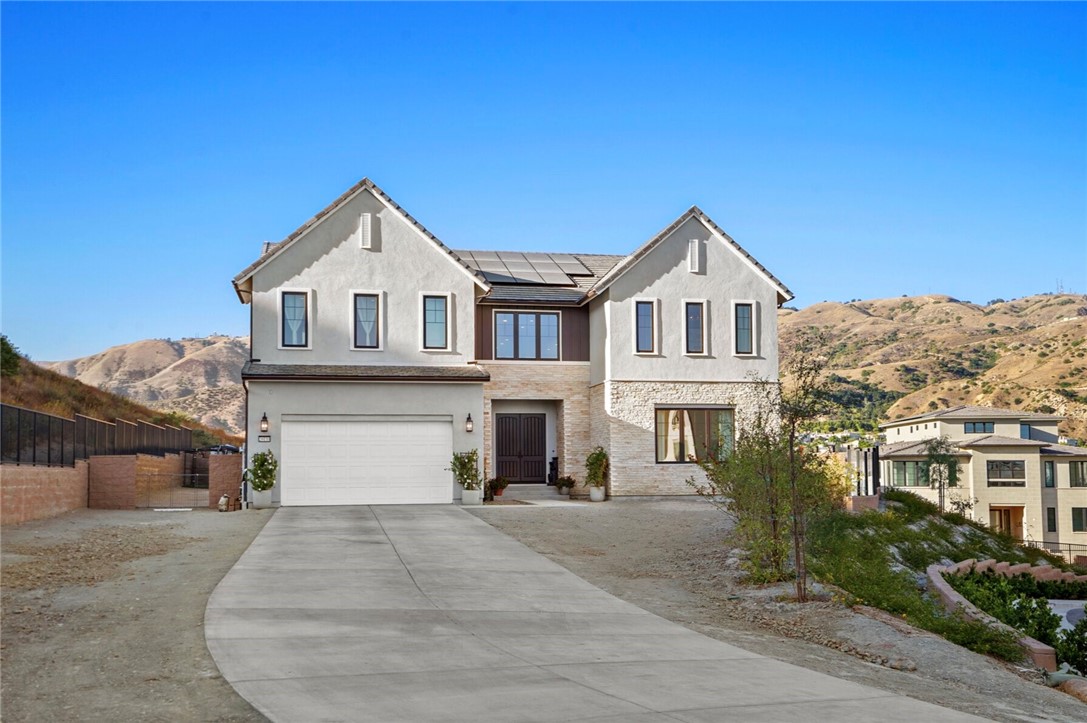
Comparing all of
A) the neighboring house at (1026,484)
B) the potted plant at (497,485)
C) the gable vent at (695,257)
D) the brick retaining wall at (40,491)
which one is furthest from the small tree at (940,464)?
the brick retaining wall at (40,491)

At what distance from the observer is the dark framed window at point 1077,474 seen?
53.3 m

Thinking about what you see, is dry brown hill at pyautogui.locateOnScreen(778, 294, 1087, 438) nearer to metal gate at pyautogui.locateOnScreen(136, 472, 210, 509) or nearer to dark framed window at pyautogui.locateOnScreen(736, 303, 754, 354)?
dark framed window at pyautogui.locateOnScreen(736, 303, 754, 354)

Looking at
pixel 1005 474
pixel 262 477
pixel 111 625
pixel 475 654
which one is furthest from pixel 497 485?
pixel 1005 474

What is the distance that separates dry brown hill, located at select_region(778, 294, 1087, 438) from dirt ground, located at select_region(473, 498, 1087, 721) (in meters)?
38.8

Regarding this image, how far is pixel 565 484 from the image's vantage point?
30.8 m

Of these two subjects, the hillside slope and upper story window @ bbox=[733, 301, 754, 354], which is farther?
the hillside slope

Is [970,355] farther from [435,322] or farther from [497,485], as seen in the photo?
[435,322]

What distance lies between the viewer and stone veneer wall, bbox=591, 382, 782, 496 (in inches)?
1200

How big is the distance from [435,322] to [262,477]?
21.3 ft

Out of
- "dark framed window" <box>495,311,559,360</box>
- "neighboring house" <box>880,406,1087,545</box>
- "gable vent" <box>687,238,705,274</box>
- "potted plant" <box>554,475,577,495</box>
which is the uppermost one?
"gable vent" <box>687,238,705,274</box>

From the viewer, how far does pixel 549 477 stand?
32.2 meters

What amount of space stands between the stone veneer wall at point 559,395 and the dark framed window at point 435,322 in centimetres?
242

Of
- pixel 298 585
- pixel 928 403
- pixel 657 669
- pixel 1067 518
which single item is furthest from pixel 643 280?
pixel 928 403

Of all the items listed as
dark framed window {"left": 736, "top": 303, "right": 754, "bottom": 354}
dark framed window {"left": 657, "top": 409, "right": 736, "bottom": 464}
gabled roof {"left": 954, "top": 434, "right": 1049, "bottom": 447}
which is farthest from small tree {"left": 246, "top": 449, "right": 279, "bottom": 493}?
gabled roof {"left": 954, "top": 434, "right": 1049, "bottom": 447}
